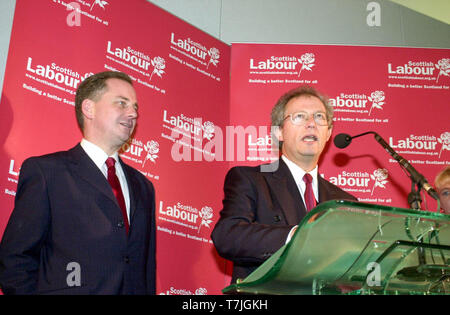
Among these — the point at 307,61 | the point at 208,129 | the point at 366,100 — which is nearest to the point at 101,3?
the point at 208,129

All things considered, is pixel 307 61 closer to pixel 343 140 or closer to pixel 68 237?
pixel 343 140

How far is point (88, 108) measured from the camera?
10.8 feet

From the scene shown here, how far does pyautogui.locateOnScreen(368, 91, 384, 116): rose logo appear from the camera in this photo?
4.96m

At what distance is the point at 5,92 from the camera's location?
10.9ft

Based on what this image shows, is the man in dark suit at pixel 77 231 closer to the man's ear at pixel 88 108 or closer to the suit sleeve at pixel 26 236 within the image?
the suit sleeve at pixel 26 236

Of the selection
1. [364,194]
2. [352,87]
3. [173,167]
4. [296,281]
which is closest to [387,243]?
[296,281]

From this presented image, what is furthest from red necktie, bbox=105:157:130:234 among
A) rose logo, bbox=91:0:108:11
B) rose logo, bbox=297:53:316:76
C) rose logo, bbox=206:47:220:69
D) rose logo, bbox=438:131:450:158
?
rose logo, bbox=438:131:450:158

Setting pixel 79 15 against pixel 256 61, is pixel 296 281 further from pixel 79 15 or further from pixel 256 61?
pixel 256 61

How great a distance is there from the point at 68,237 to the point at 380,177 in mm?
3140

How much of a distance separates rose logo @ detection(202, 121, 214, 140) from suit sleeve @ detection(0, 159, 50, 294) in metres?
2.12

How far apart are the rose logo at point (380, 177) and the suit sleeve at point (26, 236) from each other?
3.15 meters

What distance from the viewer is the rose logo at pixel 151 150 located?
4.13 m

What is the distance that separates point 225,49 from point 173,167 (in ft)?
4.88

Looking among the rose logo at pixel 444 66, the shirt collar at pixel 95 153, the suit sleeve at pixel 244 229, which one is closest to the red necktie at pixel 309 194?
the suit sleeve at pixel 244 229
